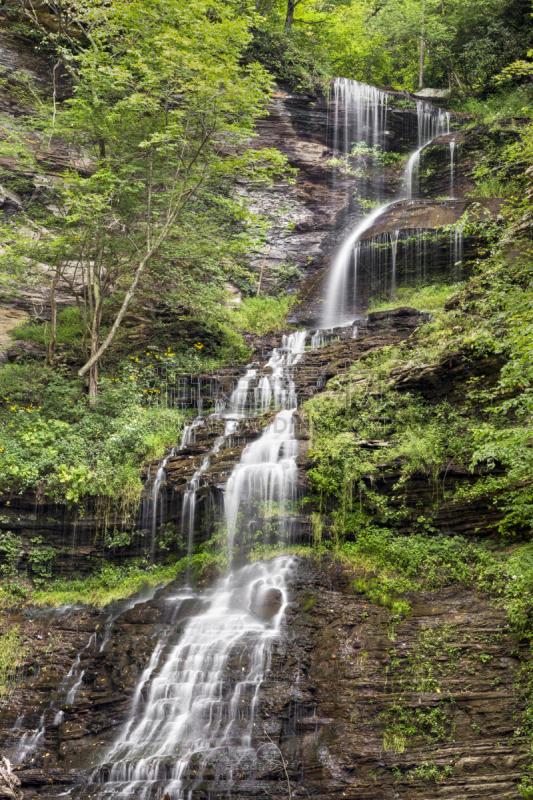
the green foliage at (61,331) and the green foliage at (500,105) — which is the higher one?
the green foliage at (500,105)

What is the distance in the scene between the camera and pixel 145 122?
474 inches

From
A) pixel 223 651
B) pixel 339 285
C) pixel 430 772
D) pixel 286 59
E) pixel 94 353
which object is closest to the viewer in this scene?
pixel 430 772

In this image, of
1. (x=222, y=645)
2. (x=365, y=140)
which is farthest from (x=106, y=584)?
(x=365, y=140)

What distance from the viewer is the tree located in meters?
10.7

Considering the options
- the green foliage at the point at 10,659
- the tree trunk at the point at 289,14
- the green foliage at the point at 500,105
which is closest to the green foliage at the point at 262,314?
the green foliage at the point at 500,105

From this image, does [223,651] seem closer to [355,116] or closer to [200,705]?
[200,705]

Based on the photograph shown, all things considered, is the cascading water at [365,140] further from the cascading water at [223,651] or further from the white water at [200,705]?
the white water at [200,705]

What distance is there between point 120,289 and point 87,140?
4.00 m

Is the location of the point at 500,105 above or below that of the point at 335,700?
above

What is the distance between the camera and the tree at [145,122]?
10656 mm

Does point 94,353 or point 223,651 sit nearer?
point 223,651

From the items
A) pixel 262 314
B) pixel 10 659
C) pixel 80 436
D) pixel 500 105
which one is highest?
pixel 500 105

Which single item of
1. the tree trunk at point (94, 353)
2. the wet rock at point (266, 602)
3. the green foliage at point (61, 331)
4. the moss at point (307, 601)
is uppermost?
the green foliage at point (61, 331)

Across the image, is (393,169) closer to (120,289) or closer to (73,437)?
(120,289)
